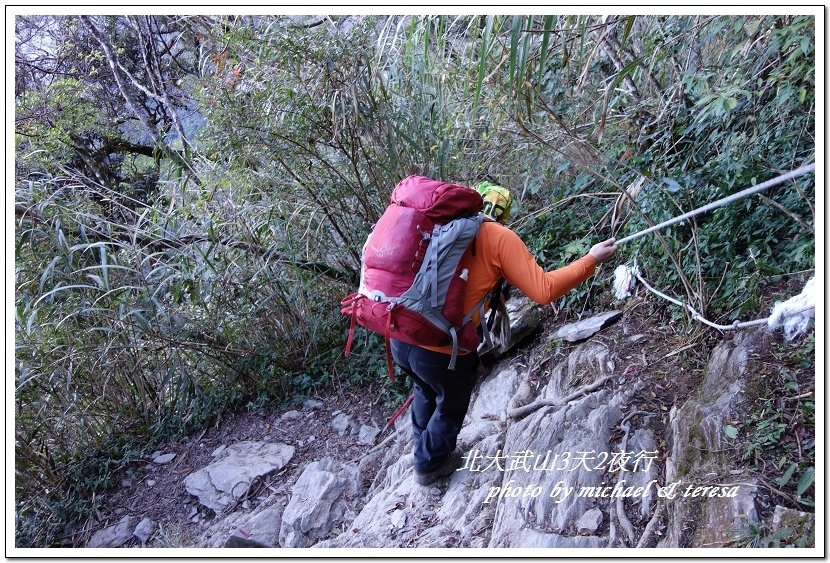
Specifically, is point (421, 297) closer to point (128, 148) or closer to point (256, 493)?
point (256, 493)

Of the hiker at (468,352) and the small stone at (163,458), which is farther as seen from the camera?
the small stone at (163,458)

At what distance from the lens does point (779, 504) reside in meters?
2.21

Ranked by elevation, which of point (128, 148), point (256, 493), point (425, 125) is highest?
point (128, 148)

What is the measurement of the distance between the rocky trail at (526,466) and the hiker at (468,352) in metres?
0.29

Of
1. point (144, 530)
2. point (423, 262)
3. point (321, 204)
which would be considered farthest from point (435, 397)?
point (144, 530)

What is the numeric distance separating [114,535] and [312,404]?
169cm

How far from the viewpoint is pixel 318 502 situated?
12.8 ft

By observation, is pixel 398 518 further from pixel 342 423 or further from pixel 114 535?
pixel 114 535

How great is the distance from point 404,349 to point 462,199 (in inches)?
31.9

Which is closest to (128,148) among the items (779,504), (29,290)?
(29,290)

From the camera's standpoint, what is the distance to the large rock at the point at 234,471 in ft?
14.1

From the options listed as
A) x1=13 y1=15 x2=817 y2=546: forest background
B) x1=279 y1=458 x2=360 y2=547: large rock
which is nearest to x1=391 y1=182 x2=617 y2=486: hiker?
x1=279 y1=458 x2=360 y2=547: large rock

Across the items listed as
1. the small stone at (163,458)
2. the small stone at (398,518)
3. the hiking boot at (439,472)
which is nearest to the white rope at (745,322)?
the hiking boot at (439,472)

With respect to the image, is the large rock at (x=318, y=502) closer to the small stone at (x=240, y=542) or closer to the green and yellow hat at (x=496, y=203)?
the small stone at (x=240, y=542)
